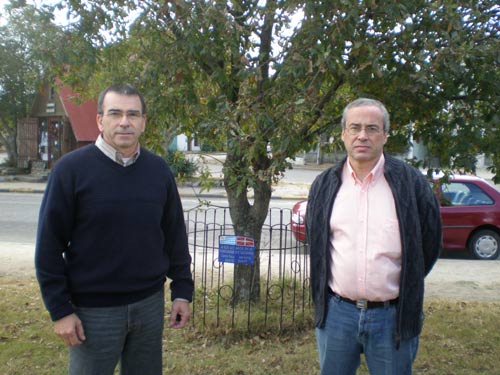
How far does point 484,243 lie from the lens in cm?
889

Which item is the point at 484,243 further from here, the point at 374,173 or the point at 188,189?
the point at 188,189

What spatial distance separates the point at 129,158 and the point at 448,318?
13.6ft

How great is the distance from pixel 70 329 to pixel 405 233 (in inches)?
65.2

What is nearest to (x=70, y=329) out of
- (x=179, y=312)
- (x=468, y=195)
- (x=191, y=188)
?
(x=179, y=312)

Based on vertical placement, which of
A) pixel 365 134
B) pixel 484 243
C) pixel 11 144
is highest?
pixel 11 144

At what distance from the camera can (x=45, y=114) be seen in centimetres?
2514

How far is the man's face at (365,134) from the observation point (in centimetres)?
258

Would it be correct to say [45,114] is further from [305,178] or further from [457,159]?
[457,159]

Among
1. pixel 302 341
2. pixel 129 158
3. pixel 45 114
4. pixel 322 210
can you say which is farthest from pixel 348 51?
pixel 45 114

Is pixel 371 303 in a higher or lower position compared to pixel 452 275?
higher

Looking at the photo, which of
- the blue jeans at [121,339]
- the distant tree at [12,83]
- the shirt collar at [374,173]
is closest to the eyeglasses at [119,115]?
the blue jeans at [121,339]

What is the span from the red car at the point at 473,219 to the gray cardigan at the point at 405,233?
596 cm

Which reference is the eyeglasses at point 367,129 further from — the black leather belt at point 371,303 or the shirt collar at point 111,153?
the shirt collar at point 111,153

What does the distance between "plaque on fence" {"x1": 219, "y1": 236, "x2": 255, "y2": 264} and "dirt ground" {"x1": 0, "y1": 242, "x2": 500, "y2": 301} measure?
2.90 meters
